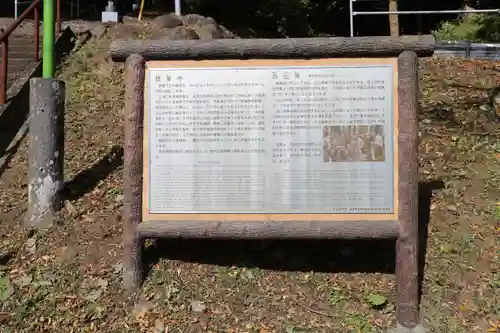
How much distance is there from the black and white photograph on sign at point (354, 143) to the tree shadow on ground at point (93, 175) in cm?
260

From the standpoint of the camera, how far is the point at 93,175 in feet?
18.8

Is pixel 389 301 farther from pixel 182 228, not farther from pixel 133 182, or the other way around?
pixel 133 182

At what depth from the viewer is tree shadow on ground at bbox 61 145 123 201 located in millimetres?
5324

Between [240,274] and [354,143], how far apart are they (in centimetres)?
143

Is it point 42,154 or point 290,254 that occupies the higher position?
point 42,154

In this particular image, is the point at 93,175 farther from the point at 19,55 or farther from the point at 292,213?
the point at 19,55

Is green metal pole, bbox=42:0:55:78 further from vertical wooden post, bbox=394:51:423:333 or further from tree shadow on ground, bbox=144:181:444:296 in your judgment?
vertical wooden post, bbox=394:51:423:333

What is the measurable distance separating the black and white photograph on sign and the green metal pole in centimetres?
261

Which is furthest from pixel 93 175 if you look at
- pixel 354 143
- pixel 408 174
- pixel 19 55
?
pixel 19 55

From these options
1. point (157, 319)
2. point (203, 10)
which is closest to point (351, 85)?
point (157, 319)

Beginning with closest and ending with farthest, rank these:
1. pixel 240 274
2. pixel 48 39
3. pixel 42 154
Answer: pixel 240 274 < pixel 42 154 < pixel 48 39

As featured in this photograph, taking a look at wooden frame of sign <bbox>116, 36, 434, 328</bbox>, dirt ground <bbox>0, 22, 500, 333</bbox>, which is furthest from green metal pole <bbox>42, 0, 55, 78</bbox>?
dirt ground <bbox>0, 22, 500, 333</bbox>

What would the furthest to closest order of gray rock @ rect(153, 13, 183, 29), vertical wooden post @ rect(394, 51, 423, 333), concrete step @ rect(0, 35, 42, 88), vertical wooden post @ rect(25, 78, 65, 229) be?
gray rock @ rect(153, 13, 183, 29) → concrete step @ rect(0, 35, 42, 88) → vertical wooden post @ rect(25, 78, 65, 229) → vertical wooden post @ rect(394, 51, 423, 333)

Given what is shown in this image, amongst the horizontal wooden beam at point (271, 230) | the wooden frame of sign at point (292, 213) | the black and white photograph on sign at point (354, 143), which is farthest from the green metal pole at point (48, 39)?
the black and white photograph on sign at point (354, 143)
